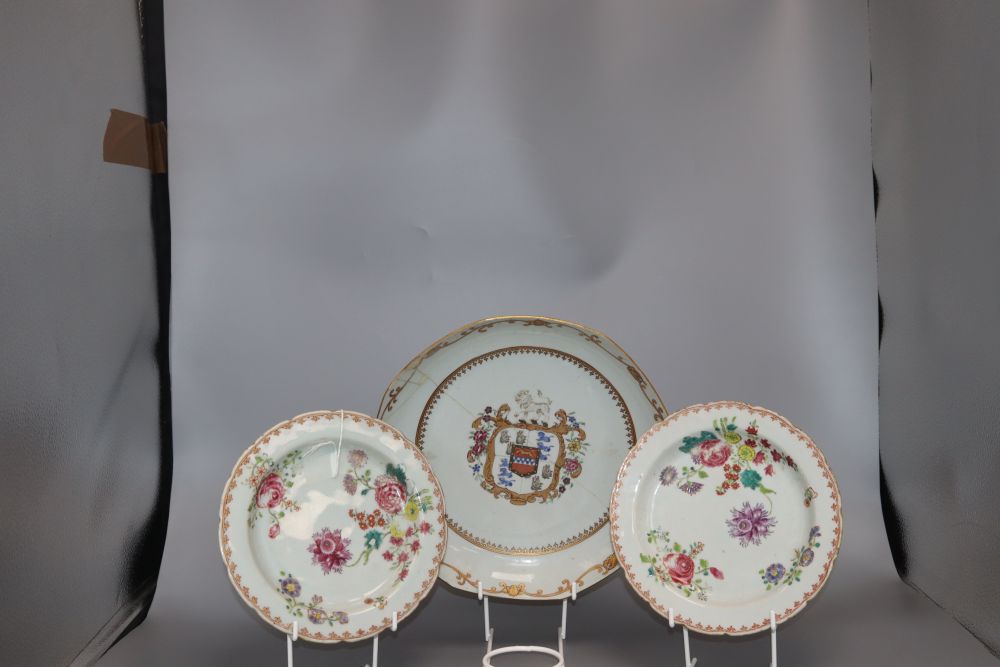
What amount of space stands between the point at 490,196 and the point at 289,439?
2.09 feet

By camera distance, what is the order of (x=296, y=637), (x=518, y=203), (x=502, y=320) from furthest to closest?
1. (x=518, y=203)
2. (x=502, y=320)
3. (x=296, y=637)

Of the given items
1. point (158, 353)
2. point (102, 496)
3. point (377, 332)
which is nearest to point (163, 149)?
point (158, 353)

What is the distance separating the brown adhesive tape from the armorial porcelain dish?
99 cm

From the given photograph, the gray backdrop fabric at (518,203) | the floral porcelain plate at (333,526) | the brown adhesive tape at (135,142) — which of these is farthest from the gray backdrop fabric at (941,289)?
the brown adhesive tape at (135,142)

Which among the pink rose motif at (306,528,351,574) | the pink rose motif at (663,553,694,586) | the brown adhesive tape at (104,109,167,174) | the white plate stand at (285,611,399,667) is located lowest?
the white plate stand at (285,611,399,667)

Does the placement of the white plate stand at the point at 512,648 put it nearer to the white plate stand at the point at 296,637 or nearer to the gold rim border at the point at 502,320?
the white plate stand at the point at 296,637

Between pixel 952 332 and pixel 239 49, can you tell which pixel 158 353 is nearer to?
pixel 239 49

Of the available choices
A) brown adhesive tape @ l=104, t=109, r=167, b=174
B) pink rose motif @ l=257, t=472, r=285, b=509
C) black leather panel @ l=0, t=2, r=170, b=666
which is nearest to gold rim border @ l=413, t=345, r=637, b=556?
pink rose motif @ l=257, t=472, r=285, b=509

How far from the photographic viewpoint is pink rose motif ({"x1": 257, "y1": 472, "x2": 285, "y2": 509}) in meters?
1.36

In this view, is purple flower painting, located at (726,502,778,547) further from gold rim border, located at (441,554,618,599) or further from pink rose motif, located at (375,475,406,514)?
pink rose motif, located at (375,475,406,514)

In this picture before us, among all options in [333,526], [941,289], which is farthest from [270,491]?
[941,289]

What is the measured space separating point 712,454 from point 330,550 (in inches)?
22.3

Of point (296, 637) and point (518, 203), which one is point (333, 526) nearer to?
point (296, 637)

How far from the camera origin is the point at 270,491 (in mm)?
1368
